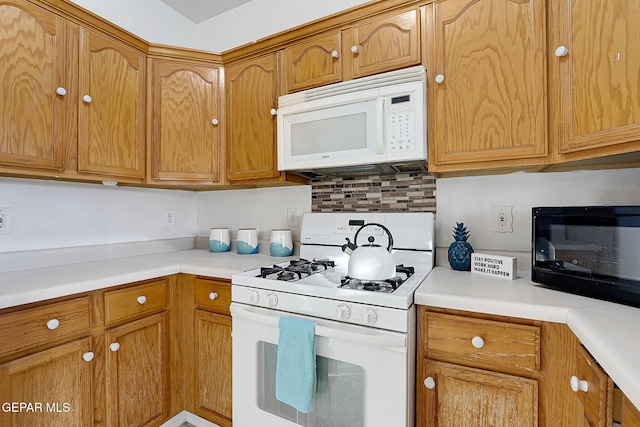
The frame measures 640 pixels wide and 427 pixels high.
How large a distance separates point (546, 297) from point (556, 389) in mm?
278

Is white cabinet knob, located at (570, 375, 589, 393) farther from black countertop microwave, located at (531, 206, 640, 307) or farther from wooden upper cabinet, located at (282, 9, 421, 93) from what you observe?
wooden upper cabinet, located at (282, 9, 421, 93)

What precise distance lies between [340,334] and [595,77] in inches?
48.3

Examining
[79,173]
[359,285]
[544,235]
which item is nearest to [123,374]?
[79,173]

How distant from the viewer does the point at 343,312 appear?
1.14m

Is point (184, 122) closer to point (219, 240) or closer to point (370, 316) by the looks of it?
point (219, 240)

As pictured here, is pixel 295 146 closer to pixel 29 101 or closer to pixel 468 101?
pixel 468 101

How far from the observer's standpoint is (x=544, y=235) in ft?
3.95

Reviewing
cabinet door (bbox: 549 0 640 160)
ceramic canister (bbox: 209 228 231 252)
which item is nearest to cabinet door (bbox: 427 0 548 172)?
cabinet door (bbox: 549 0 640 160)

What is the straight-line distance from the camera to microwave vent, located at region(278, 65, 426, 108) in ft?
4.60

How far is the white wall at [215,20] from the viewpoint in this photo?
2029 mm

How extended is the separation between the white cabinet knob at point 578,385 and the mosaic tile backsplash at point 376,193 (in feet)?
3.10

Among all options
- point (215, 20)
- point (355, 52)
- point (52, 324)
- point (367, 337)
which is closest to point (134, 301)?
point (52, 324)

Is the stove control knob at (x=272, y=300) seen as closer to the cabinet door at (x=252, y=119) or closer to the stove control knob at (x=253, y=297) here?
the stove control knob at (x=253, y=297)

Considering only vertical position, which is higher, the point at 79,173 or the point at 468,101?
the point at 468,101
